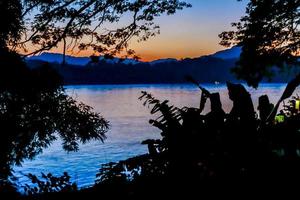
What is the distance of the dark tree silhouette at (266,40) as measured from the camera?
9.64 m

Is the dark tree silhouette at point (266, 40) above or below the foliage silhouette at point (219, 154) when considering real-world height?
above

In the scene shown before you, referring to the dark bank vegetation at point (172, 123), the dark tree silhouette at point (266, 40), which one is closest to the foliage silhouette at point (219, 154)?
the dark bank vegetation at point (172, 123)

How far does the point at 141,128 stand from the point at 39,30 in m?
55.0

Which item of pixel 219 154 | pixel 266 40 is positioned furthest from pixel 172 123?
pixel 266 40

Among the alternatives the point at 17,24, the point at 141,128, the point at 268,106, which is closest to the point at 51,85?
the point at 17,24

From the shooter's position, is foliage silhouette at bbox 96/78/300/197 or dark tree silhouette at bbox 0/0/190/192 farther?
dark tree silhouette at bbox 0/0/190/192

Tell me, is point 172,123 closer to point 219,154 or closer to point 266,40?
point 219,154

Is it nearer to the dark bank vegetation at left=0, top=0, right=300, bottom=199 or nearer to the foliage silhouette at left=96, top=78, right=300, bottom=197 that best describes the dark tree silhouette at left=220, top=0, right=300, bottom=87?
the dark bank vegetation at left=0, top=0, right=300, bottom=199

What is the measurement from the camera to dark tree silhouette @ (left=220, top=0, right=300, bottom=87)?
9644mm

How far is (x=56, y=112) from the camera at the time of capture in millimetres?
8938

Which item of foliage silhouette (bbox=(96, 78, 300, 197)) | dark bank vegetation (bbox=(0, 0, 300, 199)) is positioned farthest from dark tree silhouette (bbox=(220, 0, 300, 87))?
foliage silhouette (bbox=(96, 78, 300, 197))

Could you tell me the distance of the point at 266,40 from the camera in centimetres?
1057

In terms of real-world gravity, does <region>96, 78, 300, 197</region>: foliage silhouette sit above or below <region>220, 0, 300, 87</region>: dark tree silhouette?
below

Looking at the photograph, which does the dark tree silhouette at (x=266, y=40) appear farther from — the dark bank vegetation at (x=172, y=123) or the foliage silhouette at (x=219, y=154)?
the foliage silhouette at (x=219, y=154)
